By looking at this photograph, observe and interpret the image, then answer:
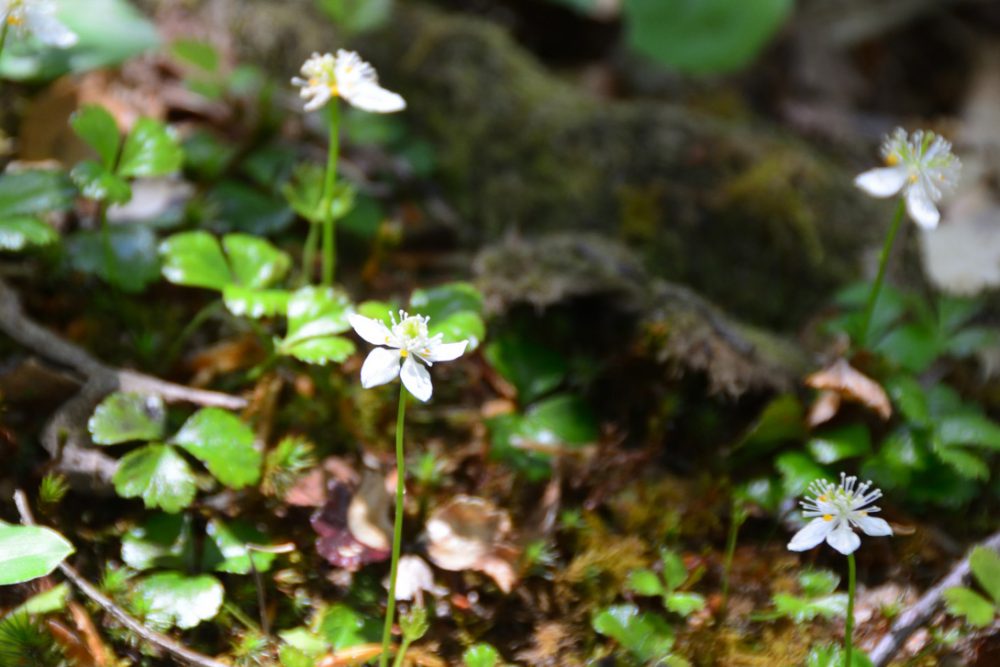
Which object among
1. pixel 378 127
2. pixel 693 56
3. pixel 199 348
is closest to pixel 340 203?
pixel 199 348

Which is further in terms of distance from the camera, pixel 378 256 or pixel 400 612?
pixel 378 256

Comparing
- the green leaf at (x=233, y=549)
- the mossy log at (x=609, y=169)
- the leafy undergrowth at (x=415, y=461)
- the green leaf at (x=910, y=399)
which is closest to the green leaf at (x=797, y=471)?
the leafy undergrowth at (x=415, y=461)

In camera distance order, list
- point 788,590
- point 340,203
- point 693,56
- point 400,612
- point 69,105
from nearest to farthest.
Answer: point 400,612 → point 788,590 → point 340,203 → point 69,105 → point 693,56

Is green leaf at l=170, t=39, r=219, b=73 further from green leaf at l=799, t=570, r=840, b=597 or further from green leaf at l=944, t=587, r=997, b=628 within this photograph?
green leaf at l=944, t=587, r=997, b=628

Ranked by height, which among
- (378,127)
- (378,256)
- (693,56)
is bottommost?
(378,256)

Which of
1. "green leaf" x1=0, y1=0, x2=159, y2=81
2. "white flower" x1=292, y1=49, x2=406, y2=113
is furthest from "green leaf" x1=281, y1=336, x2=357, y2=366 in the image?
"green leaf" x1=0, y1=0, x2=159, y2=81

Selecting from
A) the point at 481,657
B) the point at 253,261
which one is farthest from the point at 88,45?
the point at 481,657

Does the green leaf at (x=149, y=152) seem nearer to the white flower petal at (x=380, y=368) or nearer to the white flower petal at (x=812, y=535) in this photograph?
the white flower petal at (x=380, y=368)

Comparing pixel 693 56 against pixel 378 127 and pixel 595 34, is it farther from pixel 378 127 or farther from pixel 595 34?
pixel 378 127

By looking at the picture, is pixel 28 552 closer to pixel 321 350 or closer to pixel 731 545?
pixel 321 350
